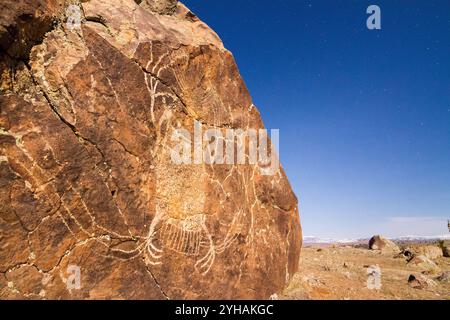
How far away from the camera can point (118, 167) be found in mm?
4520

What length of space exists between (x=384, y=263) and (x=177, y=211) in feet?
31.9

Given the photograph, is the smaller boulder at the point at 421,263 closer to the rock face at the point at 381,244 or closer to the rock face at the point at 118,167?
the rock face at the point at 381,244

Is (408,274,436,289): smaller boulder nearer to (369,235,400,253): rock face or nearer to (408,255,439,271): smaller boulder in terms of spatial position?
(408,255,439,271): smaller boulder

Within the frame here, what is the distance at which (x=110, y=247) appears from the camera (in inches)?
169

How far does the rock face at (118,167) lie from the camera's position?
384cm

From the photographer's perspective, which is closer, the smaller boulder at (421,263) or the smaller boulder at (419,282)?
the smaller boulder at (419,282)

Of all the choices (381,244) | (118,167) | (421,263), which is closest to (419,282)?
(421,263)

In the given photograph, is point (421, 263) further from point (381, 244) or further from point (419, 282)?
point (381, 244)

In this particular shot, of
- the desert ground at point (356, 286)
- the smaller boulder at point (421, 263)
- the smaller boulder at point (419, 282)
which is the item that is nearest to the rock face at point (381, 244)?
the smaller boulder at point (421, 263)

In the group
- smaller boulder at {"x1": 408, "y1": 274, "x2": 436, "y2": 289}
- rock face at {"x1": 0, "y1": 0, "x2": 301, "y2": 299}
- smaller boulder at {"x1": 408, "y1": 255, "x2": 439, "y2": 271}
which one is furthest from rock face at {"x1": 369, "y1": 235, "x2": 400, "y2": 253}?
rock face at {"x1": 0, "y1": 0, "x2": 301, "y2": 299}

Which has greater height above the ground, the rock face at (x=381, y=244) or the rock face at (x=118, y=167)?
the rock face at (x=118, y=167)

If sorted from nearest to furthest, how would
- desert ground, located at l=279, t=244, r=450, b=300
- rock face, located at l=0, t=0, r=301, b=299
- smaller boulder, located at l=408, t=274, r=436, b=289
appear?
rock face, located at l=0, t=0, r=301, b=299, desert ground, located at l=279, t=244, r=450, b=300, smaller boulder, located at l=408, t=274, r=436, b=289

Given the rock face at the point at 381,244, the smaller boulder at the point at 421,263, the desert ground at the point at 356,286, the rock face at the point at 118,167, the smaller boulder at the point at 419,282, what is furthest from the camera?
the rock face at the point at 381,244

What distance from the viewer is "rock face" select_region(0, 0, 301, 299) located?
3.84 metres
